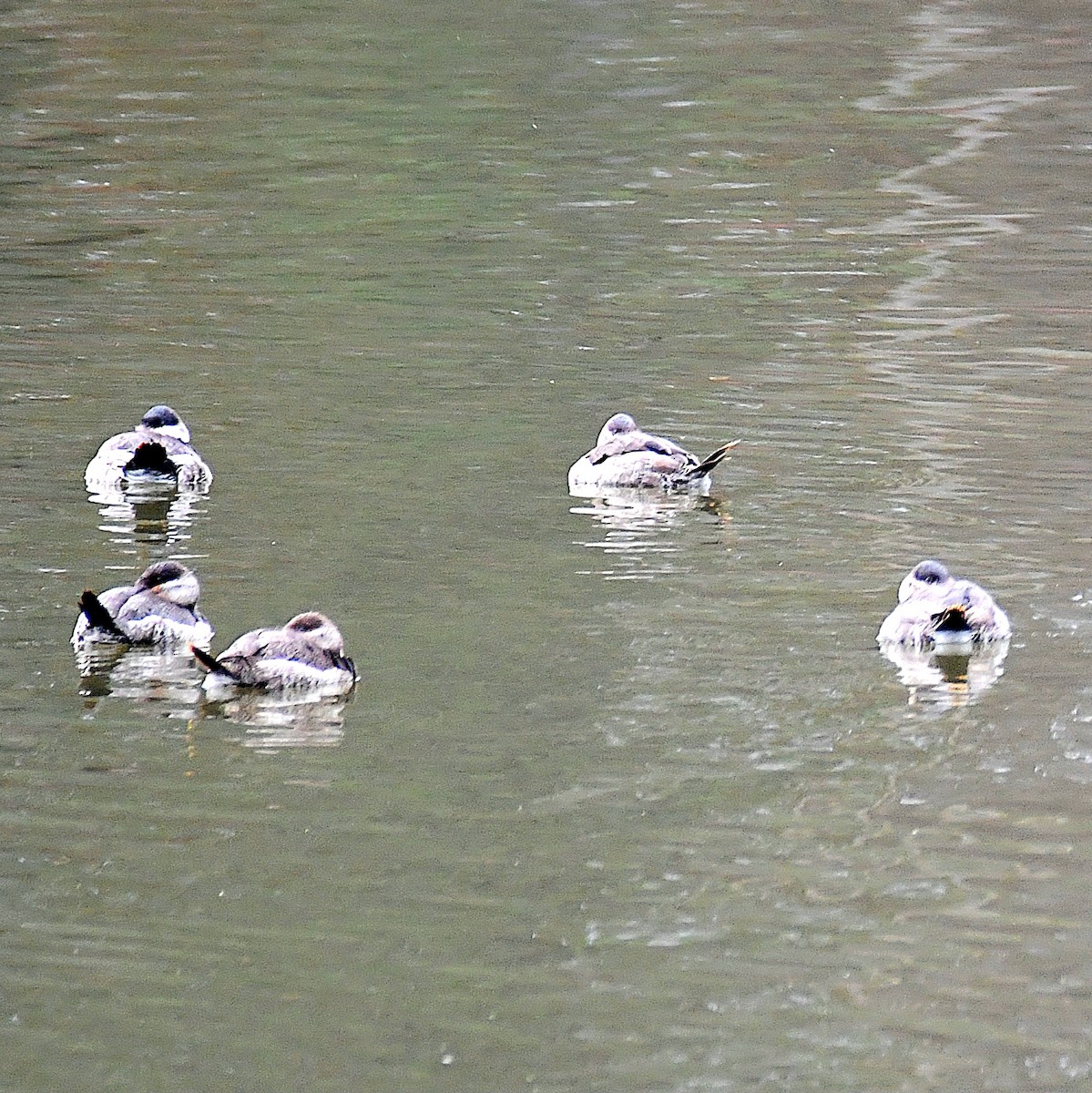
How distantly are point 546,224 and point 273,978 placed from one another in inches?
608

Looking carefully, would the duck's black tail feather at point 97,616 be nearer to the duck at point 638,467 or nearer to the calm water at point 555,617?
the calm water at point 555,617

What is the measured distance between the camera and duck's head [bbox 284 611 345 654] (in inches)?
384

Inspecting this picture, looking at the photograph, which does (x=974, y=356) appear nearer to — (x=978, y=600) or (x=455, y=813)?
(x=978, y=600)

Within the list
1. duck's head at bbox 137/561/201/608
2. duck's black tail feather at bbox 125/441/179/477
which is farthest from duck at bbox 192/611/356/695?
duck's black tail feather at bbox 125/441/179/477

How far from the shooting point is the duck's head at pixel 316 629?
975cm

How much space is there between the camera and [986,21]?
33.2 m

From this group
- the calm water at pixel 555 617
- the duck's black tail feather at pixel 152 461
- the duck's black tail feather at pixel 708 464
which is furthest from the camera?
the duck's black tail feather at pixel 152 461

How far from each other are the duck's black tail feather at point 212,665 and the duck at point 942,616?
264 cm

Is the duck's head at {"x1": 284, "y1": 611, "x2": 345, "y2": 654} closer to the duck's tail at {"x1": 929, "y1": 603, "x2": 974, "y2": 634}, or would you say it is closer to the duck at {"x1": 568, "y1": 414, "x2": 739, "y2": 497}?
the duck's tail at {"x1": 929, "y1": 603, "x2": 974, "y2": 634}

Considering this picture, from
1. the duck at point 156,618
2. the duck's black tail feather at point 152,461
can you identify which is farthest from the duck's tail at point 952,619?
the duck's black tail feather at point 152,461

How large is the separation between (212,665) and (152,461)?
3.88 m

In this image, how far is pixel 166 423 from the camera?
13805mm

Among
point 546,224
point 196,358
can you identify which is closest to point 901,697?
point 196,358

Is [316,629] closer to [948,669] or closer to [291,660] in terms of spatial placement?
[291,660]
